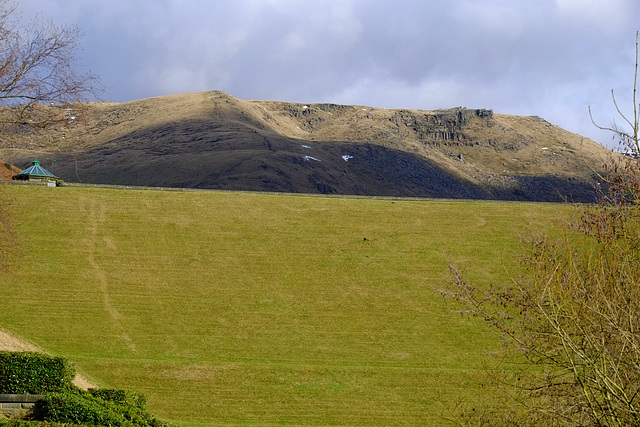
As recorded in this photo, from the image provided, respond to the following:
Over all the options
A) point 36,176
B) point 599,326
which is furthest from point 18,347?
point 36,176

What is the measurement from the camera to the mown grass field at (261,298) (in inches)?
1070

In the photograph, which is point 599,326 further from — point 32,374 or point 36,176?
point 36,176

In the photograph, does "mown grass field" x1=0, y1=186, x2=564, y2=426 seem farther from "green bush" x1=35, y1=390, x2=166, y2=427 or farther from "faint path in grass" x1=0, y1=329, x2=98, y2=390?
"green bush" x1=35, y1=390, x2=166, y2=427

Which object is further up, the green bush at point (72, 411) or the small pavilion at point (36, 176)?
the small pavilion at point (36, 176)

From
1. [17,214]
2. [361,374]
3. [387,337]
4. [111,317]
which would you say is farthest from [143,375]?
[17,214]

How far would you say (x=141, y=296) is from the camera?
116 ft

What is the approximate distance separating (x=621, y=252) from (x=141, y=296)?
28.1 m

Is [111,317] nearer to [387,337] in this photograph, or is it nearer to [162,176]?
[387,337]

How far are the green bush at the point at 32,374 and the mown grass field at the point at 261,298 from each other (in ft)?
24.5

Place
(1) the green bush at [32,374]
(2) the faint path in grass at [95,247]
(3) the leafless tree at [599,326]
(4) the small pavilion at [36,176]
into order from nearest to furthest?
(3) the leafless tree at [599,326]
(1) the green bush at [32,374]
(2) the faint path in grass at [95,247]
(4) the small pavilion at [36,176]

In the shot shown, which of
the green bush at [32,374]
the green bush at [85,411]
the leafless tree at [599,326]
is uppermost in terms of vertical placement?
the leafless tree at [599,326]

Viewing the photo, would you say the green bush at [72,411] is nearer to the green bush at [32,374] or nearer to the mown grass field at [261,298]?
the green bush at [32,374]

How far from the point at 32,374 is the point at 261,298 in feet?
63.4

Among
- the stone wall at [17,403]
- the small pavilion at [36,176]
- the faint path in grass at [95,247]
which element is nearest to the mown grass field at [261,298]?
the faint path in grass at [95,247]
